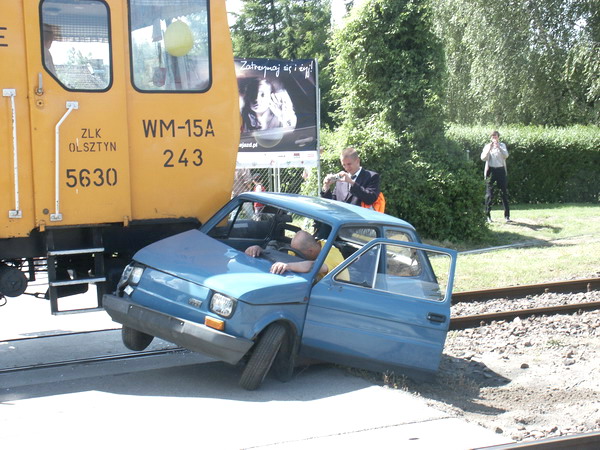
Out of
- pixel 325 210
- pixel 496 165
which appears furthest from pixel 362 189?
pixel 496 165

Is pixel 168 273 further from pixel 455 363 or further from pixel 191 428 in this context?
pixel 455 363

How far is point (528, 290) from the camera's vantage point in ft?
34.9

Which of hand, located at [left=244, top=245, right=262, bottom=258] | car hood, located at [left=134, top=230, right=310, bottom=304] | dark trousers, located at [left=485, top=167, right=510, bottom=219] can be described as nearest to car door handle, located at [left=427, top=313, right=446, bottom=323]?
car hood, located at [left=134, top=230, right=310, bottom=304]

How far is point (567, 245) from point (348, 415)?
33.2 feet

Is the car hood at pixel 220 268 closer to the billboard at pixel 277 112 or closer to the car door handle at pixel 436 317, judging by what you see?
the car door handle at pixel 436 317

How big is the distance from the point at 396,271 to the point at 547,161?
16.7m

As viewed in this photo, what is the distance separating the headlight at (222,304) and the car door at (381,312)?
714 millimetres

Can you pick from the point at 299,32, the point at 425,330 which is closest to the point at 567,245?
the point at 425,330

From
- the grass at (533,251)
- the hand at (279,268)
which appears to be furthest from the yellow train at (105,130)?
the grass at (533,251)

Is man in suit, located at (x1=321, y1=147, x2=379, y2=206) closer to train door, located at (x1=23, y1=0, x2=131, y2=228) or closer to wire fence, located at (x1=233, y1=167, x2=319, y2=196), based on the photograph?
train door, located at (x1=23, y1=0, x2=131, y2=228)

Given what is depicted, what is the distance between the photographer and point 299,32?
49.3m

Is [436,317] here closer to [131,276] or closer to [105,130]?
[131,276]

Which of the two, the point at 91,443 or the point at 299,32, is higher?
the point at 299,32

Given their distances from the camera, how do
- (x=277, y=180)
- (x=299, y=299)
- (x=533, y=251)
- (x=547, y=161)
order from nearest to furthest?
(x=299, y=299) < (x=533, y=251) < (x=277, y=180) < (x=547, y=161)
